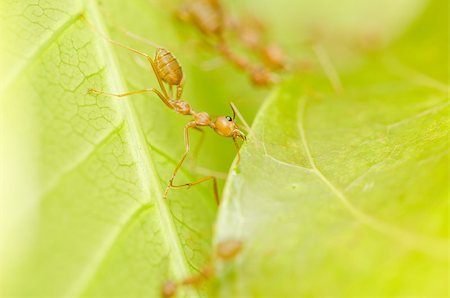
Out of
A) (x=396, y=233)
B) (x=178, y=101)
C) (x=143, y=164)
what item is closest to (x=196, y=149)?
(x=178, y=101)

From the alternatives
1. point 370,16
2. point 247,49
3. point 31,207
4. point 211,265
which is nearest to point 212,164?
point 211,265

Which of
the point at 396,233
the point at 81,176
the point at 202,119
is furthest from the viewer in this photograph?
the point at 202,119

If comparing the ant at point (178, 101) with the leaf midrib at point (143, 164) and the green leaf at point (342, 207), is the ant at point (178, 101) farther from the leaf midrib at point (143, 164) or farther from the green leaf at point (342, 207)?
the green leaf at point (342, 207)

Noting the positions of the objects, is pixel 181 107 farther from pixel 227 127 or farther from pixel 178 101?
pixel 227 127

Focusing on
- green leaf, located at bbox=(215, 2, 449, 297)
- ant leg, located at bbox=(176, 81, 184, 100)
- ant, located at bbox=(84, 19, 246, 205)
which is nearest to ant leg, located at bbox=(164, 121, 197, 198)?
ant, located at bbox=(84, 19, 246, 205)

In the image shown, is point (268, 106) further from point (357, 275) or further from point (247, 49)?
point (247, 49)

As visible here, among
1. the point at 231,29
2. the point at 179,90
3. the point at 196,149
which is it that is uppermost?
the point at 231,29
